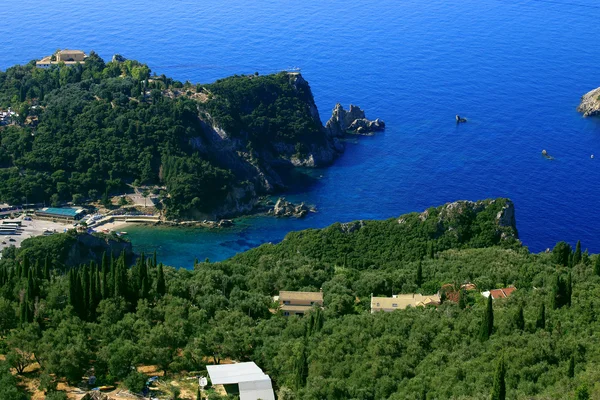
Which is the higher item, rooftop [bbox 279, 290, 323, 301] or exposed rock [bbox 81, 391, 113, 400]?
rooftop [bbox 279, 290, 323, 301]

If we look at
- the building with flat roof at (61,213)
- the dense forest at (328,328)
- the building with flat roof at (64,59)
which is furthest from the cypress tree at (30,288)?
the building with flat roof at (64,59)

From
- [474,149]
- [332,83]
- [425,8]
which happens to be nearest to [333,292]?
[474,149]

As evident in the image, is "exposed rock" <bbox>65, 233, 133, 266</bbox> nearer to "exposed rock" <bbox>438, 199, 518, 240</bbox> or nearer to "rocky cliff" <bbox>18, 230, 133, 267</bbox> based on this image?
"rocky cliff" <bbox>18, 230, 133, 267</bbox>

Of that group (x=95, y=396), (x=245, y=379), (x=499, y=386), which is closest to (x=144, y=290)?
(x=95, y=396)

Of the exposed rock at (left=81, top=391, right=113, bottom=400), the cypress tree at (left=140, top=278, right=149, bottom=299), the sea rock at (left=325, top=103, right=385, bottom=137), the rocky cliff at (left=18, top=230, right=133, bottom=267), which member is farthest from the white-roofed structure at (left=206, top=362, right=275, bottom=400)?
the sea rock at (left=325, top=103, right=385, bottom=137)

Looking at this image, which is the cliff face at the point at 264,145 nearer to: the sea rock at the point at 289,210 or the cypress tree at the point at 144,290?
the sea rock at the point at 289,210

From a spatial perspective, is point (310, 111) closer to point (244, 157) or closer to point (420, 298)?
point (244, 157)
